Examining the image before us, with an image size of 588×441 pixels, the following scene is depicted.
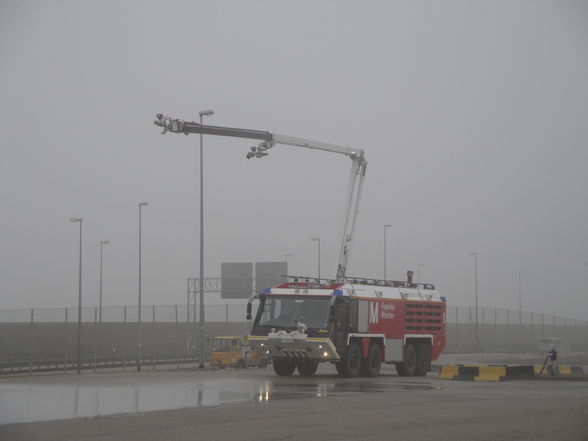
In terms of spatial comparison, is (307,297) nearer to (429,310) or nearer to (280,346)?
(280,346)

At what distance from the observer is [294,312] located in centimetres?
2398

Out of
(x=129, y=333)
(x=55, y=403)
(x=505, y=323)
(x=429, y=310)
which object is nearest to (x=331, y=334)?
(x=429, y=310)

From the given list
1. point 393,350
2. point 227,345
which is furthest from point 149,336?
point 393,350

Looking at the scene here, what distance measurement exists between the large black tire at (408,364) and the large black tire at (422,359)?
9.2 inches

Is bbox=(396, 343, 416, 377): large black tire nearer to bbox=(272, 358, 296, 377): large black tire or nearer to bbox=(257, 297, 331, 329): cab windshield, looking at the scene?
bbox=(272, 358, 296, 377): large black tire

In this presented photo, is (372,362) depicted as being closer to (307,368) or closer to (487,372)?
(307,368)

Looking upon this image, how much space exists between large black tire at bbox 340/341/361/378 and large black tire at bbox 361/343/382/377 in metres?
0.35

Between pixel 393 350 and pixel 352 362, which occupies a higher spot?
pixel 393 350

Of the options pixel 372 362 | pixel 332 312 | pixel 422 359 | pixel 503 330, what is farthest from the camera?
pixel 503 330

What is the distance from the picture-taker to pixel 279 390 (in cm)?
1909

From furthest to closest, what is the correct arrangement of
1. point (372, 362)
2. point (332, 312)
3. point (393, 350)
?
point (393, 350) → point (372, 362) → point (332, 312)

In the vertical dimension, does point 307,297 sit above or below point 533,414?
above

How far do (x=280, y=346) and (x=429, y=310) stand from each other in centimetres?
672

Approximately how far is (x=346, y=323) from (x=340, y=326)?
0.32m
